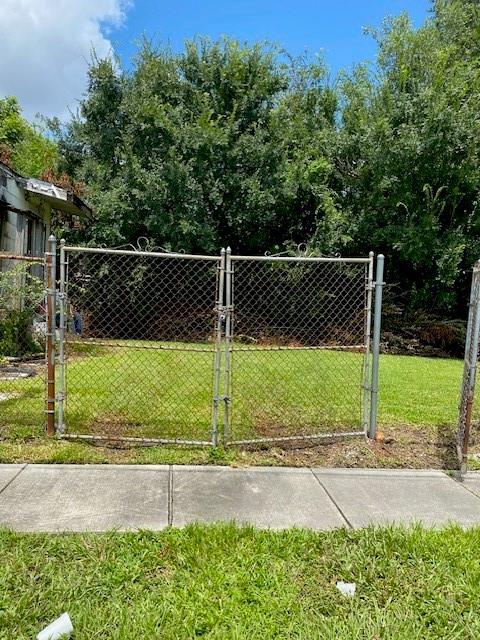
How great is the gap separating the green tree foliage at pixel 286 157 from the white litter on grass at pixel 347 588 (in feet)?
37.5

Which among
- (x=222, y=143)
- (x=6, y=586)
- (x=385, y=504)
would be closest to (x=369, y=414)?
(x=385, y=504)

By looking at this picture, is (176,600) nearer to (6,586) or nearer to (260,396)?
(6,586)

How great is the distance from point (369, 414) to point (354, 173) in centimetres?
1126

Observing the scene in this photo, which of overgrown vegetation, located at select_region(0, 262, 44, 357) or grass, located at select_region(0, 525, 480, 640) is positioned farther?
overgrown vegetation, located at select_region(0, 262, 44, 357)

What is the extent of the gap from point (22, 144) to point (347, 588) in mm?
25555

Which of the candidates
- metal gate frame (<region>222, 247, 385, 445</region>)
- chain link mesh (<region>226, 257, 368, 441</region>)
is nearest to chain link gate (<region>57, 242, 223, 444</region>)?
metal gate frame (<region>222, 247, 385, 445</region>)

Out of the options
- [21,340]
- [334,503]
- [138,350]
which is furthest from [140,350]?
[334,503]

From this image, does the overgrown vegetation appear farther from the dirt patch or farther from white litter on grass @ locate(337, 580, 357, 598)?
white litter on grass @ locate(337, 580, 357, 598)

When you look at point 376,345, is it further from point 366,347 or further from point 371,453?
point 371,453

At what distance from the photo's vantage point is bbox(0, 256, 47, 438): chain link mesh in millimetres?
6262

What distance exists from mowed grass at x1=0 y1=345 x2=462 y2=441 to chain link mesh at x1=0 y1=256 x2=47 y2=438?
43mm

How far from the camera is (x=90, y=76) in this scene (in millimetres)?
15062

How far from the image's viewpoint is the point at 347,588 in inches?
106

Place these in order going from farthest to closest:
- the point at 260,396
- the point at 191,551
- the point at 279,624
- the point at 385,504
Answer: the point at 260,396, the point at 385,504, the point at 191,551, the point at 279,624
